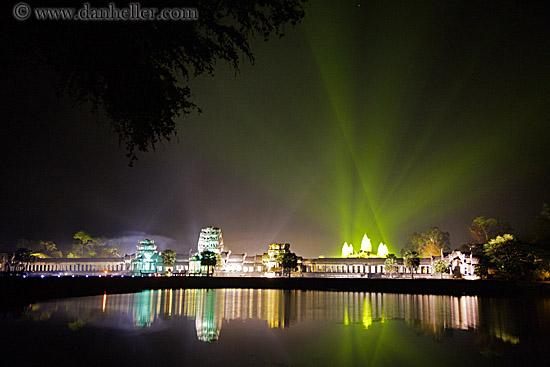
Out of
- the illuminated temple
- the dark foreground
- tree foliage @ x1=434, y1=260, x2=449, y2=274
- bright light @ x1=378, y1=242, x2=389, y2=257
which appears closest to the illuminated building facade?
the illuminated temple

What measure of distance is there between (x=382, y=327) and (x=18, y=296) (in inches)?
881

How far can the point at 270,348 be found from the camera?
1202cm

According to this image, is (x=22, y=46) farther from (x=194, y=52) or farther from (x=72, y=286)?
(x=72, y=286)

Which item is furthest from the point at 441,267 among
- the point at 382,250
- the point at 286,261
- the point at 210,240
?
the point at 210,240

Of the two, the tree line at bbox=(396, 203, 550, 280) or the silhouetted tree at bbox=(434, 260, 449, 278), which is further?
the silhouetted tree at bbox=(434, 260, 449, 278)

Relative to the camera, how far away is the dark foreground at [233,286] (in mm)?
28109

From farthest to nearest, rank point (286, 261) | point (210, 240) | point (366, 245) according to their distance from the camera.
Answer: point (366, 245), point (210, 240), point (286, 261)

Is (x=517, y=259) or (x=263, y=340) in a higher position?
(x=517, y=259)

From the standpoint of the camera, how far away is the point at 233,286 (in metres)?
57.4

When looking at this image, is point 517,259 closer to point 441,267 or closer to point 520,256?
point 520,256

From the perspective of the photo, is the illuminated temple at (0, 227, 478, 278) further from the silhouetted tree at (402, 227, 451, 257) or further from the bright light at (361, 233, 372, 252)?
the bright light at (361, 233, 372, 252)

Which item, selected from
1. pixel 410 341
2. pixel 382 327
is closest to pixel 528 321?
pixel 382 327

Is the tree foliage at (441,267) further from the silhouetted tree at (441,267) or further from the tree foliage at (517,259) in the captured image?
the tree foliage at (517,259)

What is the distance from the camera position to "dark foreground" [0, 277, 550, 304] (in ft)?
92.2
